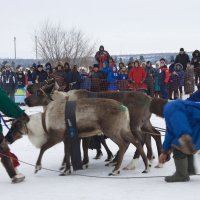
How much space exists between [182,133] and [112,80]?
809 centimetres

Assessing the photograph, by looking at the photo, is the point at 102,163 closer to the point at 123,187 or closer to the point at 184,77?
the point at 123,187

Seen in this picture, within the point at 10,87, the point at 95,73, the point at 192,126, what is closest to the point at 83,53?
the point at 10,87

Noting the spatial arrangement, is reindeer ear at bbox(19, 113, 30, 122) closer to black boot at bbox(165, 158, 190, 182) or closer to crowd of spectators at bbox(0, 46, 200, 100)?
black boot at bbox(165, 158, 190, 182)

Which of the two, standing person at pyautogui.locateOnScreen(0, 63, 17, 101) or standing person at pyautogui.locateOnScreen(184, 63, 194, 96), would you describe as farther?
standing person at pyautogui.locateOnScreen(0, 63, 17, 101)

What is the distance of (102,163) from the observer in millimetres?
7602

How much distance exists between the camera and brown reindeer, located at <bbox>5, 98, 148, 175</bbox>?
647 centimetres

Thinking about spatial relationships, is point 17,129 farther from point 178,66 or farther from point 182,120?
point 178,66

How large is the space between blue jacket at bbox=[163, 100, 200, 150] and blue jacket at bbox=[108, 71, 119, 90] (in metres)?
7.27

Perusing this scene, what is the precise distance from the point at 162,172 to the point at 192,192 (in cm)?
149

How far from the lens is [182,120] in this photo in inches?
202

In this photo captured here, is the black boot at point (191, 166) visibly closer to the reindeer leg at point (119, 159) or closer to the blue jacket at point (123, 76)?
the reindeer leg at point (119, 159)

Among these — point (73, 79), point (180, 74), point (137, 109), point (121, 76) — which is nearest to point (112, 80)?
point (121, 76)

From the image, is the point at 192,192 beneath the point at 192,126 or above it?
beneath

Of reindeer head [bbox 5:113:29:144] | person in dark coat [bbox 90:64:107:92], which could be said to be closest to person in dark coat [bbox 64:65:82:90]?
person in dark coat [bbox 90:64:107:92]
